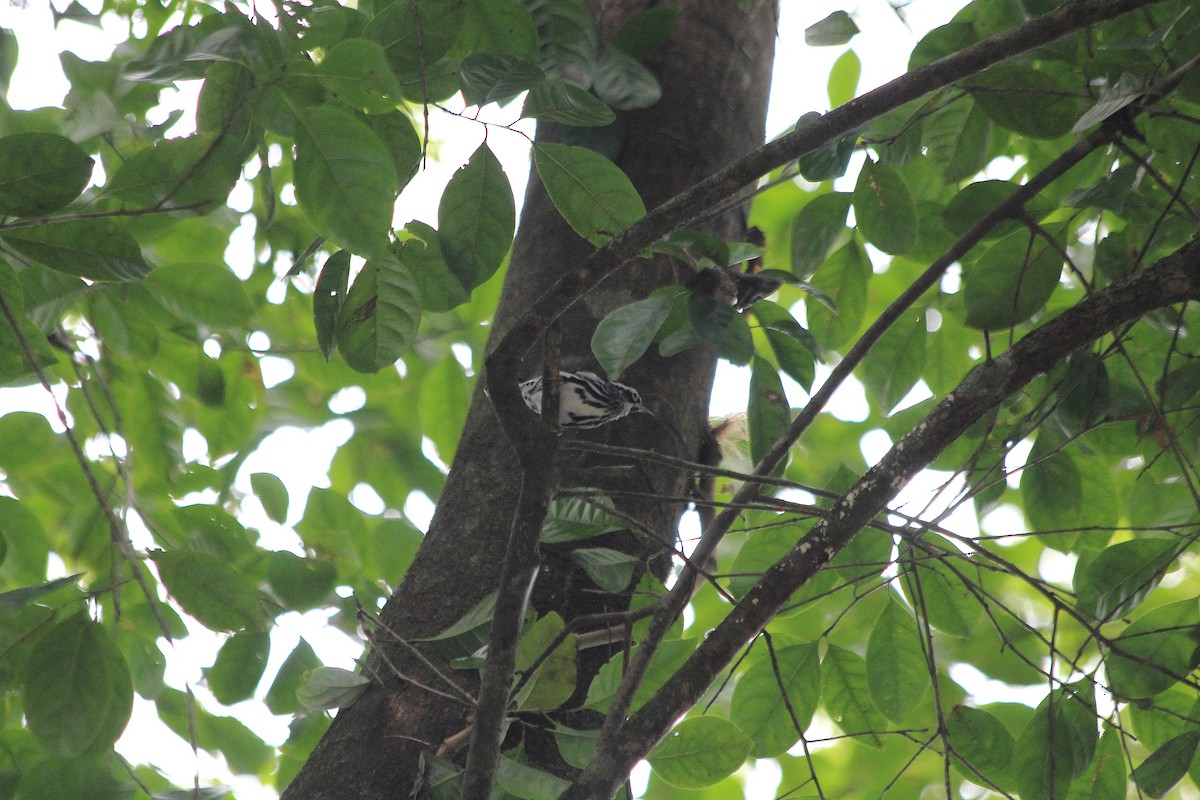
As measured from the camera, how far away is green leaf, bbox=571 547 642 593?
5.31 feet

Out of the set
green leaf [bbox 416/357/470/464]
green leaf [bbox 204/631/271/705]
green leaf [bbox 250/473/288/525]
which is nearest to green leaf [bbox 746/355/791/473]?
green leaf [bbox 204/631/271/705]

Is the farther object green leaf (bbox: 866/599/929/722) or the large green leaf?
green leaf (bbox: 866/599/929/722)

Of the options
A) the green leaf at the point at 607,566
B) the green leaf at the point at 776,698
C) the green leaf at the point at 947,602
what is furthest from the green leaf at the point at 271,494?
the green leaf at the point at 947,602

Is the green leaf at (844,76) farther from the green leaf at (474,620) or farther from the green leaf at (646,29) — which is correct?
the green leaf at (474,620)

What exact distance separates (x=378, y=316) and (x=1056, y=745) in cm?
126

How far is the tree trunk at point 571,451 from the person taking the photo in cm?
155

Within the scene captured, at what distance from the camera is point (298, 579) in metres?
2.27

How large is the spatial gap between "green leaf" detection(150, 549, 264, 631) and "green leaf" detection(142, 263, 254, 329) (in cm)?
60

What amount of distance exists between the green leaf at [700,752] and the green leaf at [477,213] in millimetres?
806

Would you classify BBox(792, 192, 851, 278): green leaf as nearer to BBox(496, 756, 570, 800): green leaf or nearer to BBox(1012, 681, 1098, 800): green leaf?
BBox(1012, 681, 1098, 800): green leaf

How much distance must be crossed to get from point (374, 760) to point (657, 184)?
4.30 feet

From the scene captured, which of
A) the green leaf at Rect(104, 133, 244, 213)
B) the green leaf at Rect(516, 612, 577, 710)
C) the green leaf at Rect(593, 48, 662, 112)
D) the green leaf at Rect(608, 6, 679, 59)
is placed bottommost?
the green leaf at Rect(516, 612, 577, 710)

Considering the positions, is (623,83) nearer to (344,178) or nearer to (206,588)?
(344,178)

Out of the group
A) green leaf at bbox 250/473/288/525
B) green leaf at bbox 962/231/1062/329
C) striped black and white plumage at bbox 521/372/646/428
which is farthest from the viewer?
green leaf at bbox 250/473/288/525
